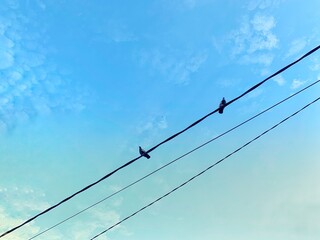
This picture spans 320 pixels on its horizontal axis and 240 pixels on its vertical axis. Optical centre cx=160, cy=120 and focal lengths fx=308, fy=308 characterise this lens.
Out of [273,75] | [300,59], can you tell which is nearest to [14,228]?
[273,75]

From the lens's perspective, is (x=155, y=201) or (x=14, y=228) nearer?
(x=14, y=228)

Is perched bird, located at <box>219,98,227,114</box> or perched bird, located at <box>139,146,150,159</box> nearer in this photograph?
perched bird, located at <box>219,98,227,114</box>

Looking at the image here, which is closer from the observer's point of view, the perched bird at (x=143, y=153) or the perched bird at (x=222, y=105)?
the perched bird at (x=222, y=105)

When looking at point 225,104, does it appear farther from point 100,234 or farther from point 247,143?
point 100,234

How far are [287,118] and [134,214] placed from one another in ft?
14.7

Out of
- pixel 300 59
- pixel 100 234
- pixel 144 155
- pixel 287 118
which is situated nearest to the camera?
pixel 300 59

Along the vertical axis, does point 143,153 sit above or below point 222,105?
above

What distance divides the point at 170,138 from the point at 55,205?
3077 millimetres

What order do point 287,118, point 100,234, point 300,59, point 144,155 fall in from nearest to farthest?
point 300,59 → point 144,155 → point 287,118 → point 100,234

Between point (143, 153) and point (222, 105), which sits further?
point (143, 153)

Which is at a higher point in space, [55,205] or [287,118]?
[55,205]

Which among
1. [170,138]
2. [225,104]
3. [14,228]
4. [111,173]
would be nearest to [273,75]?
[225,104]

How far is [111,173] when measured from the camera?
6.59 m

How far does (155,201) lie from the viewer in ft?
26.2
